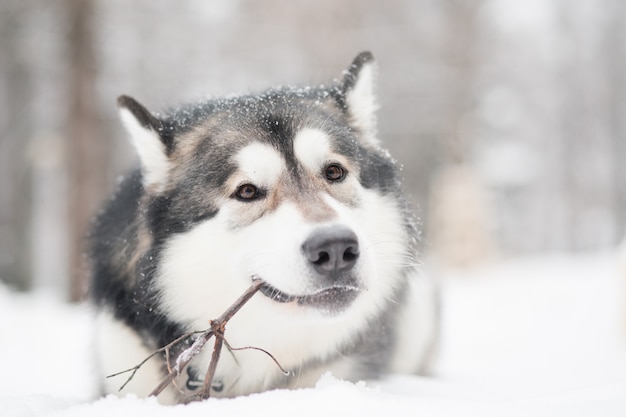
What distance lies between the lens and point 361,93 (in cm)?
333

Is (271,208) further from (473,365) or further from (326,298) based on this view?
(473,365)

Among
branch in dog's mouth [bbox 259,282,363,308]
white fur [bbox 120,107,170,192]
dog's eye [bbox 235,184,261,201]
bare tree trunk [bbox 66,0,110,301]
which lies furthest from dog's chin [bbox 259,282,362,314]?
bare tree trunk [bbox 66,0,110,301]

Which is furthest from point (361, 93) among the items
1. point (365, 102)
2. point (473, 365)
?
point (473, 365)

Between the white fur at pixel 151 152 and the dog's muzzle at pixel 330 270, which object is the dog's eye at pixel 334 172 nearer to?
the dog's muzzle at pixel 330 270

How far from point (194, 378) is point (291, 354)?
1.44 ft

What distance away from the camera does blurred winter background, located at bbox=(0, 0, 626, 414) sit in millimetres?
7703

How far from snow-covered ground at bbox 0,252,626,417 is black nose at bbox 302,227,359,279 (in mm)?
407

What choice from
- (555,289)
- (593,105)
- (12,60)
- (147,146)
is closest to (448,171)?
(555,289)

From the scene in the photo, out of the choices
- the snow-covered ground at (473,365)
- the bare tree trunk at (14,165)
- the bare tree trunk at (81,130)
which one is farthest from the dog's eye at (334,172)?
the bare tree trunk at (14,165)

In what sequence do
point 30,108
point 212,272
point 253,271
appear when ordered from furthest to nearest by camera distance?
point 30,108 → point 212,272 → point 253,271

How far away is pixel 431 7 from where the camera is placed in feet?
53.8

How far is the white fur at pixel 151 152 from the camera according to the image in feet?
9.62

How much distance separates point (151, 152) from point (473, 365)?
289 centimetres

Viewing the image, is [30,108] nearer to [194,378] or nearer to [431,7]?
[431,7]
